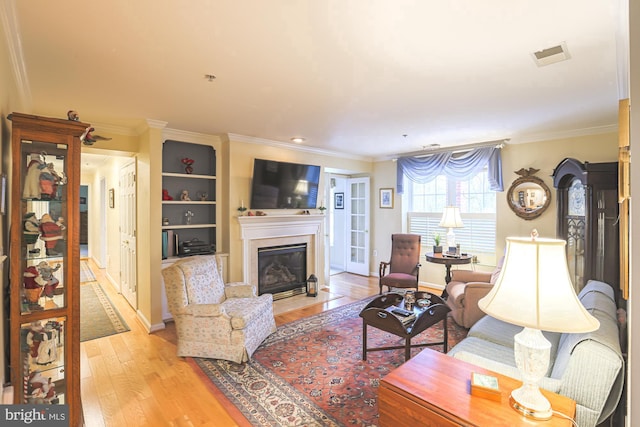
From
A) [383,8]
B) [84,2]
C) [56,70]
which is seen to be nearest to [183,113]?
[56,70]

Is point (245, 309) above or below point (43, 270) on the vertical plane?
below

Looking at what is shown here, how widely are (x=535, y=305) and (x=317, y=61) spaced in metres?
1.87

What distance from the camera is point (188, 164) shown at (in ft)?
13.9

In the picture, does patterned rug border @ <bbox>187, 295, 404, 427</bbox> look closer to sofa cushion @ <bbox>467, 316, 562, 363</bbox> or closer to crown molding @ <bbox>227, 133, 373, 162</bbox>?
sofa cushion @ <bbox>467, 316, 562, 363</bbox>

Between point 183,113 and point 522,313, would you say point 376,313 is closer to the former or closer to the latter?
point 522,313

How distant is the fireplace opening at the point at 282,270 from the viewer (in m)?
4.80

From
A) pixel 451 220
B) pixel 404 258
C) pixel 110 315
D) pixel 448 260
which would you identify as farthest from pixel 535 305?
pixel 110 315

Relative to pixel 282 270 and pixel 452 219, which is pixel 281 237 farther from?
pixel 452 219

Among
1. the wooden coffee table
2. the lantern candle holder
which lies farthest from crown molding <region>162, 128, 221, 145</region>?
the wooden coffee table

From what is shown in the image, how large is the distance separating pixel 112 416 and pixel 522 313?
8.68ft

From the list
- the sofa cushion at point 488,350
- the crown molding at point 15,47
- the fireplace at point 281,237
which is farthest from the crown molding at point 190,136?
the sofa cushion at point 488,350

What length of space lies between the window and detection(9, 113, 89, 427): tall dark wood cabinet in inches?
199

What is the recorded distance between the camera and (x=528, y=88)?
2609 millimetres

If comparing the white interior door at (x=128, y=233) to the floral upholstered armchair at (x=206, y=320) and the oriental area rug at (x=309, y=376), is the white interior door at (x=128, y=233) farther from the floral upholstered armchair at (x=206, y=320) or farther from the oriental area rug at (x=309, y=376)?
the oriental area rug at (x=309, y=376)
